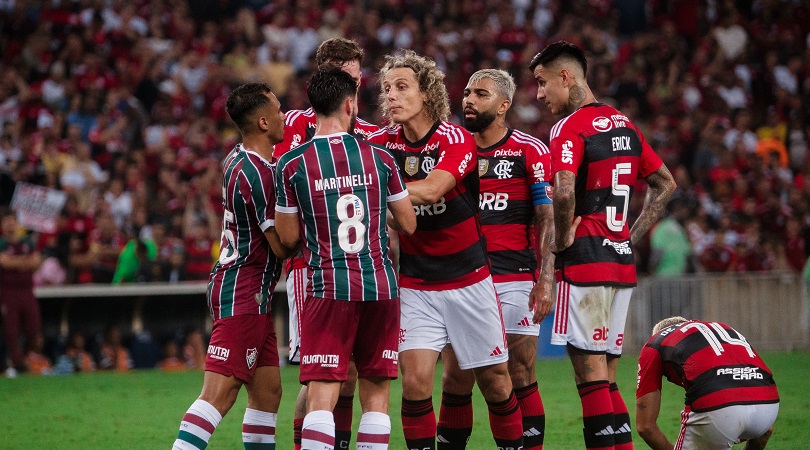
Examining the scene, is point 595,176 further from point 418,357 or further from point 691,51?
point 691,51

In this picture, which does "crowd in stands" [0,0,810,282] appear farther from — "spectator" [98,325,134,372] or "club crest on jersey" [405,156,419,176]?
"club crest on jersey" [405,156,419,176]

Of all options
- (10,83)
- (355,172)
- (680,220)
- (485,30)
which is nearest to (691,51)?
(485,30)

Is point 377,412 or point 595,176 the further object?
point 595,176

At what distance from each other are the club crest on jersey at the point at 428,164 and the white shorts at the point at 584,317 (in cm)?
118

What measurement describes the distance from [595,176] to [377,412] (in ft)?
7.11

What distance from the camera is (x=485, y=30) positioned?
915 inches

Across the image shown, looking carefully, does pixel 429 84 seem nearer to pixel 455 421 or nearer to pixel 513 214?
pixel 513 214

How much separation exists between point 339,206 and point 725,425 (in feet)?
9.20

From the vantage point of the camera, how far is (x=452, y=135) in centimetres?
693

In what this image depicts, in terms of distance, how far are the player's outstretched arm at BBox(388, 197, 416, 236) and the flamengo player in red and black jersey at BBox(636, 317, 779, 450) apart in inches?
76.8

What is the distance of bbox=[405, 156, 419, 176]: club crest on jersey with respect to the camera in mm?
7022

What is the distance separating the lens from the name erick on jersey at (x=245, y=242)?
21.9 ft

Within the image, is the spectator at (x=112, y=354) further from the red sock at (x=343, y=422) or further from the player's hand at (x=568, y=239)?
the player's hand at (x=568, y=239)

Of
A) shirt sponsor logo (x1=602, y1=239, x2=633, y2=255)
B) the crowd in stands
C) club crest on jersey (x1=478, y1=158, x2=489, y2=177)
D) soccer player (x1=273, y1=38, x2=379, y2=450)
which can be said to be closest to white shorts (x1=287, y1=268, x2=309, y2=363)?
soccer player (x1=273, y1=38, x2=379, y2=450)
